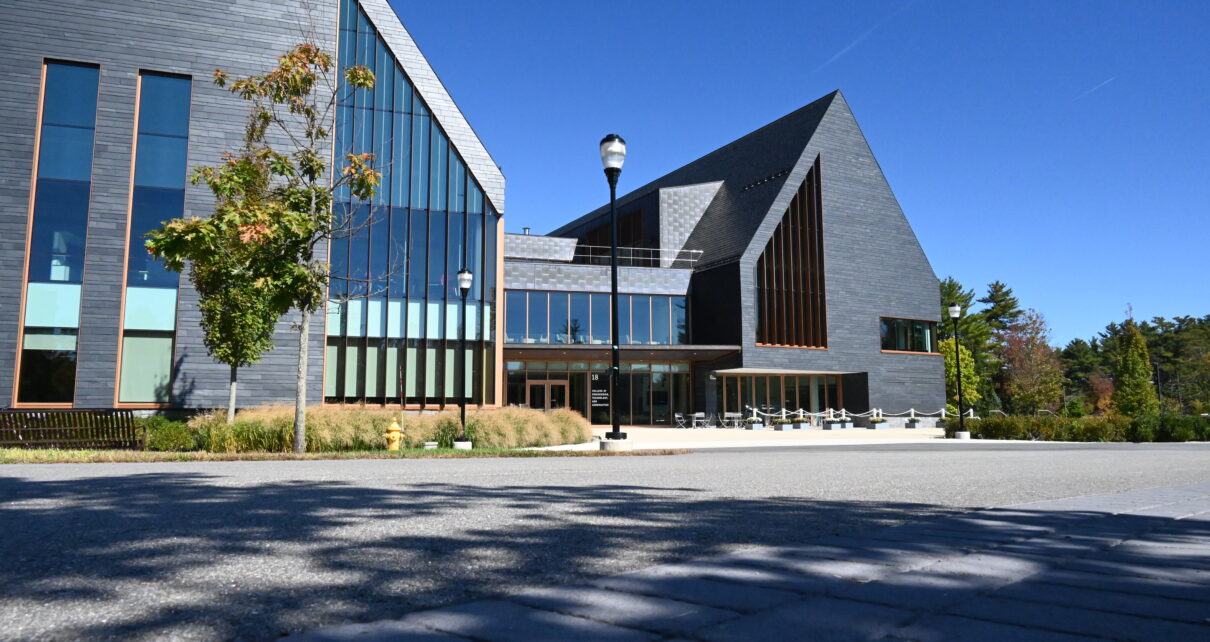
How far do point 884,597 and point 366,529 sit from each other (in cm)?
317

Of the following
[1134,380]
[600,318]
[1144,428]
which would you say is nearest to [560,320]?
[600,318]

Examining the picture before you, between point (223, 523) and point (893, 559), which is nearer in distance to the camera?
point (893, 559)

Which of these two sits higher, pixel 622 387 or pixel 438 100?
pixel 438 100

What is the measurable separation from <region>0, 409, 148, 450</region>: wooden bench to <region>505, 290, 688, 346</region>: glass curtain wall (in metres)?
19.1

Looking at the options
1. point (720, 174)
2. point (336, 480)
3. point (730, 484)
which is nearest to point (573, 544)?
point (730, 484)

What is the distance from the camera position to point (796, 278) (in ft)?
126

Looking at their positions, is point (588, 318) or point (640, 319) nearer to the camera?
point (588, 318)

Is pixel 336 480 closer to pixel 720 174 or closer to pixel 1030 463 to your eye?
pixel 1030 463

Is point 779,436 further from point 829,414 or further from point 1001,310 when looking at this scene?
point 1001,310

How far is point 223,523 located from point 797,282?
35.4 m

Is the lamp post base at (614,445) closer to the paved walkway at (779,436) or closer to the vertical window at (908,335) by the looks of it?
the paved walkway at (779,436)

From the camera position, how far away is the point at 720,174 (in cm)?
4556

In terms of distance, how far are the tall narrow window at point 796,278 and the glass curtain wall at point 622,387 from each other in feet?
16.4

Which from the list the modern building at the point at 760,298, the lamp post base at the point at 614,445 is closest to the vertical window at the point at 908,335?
the modern building at the point at 760,298
